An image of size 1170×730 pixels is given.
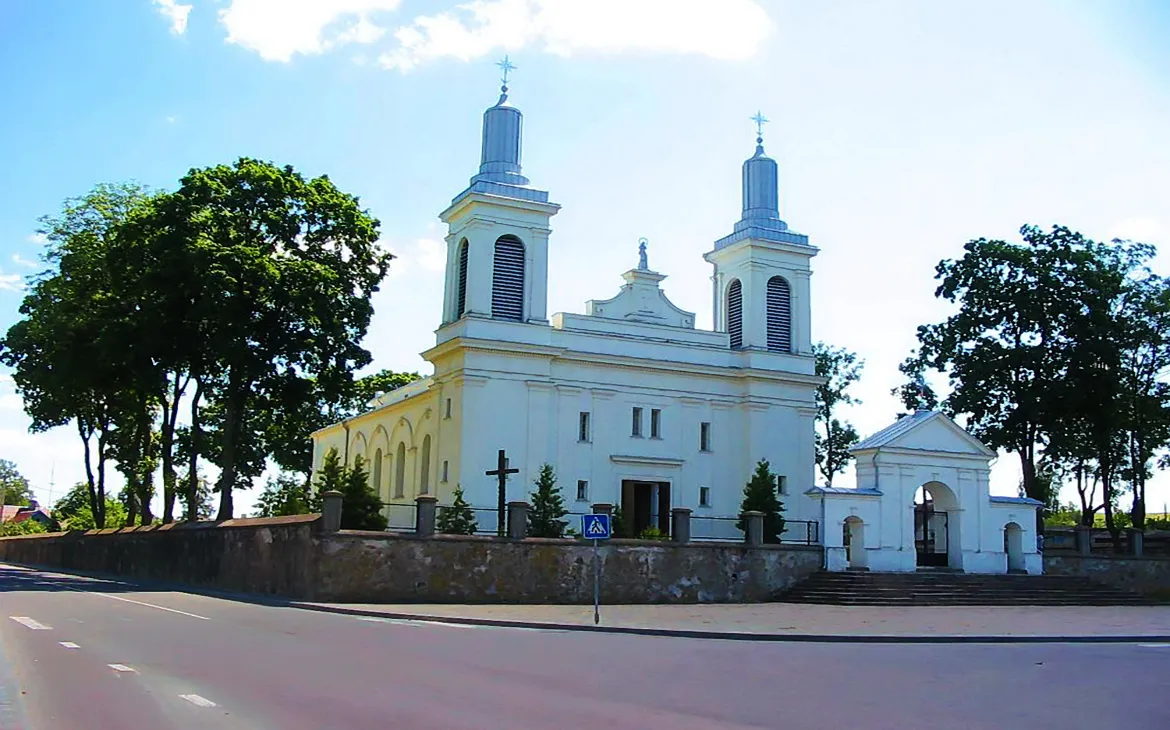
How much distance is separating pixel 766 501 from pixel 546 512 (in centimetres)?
778

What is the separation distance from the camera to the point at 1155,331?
4194 cm

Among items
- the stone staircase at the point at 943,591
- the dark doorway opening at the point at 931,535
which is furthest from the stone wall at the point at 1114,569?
the dark doorway opening at the point at 931,535

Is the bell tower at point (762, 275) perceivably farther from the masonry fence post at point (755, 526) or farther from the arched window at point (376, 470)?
the arched window at point (376, 470)

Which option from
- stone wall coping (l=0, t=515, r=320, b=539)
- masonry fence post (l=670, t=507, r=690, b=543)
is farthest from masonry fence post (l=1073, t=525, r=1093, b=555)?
stone wall coping (l=0, t=515, r=320, b=539)

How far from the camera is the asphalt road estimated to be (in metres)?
9.55

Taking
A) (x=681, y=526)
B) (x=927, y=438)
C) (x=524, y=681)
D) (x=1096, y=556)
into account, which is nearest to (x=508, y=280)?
(x=681, y=526)

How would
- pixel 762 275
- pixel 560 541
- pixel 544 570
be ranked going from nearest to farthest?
1. pixel 544 570
2. pixel 560 541
3. pixel 762 275

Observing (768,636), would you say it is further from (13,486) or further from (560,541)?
(13,486)

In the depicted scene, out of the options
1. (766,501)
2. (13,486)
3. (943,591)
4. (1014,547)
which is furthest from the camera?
(13,486)

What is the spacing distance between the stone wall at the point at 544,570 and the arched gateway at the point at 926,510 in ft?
5.24

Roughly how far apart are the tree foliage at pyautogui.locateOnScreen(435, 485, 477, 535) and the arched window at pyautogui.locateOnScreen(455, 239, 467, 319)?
831 centimetres

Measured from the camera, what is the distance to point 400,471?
47.3 m

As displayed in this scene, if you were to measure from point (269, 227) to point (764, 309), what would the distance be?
18392mm

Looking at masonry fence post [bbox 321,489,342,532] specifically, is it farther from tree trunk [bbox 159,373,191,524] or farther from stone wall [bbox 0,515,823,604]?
tree trunk [bbox 159,373,191,524]
